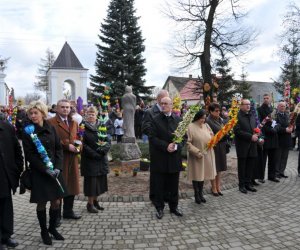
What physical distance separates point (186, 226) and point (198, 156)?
1.37 m

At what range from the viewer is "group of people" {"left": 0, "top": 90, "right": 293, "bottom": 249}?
4230mm

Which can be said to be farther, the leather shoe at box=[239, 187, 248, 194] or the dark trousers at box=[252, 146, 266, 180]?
the dark trousers at box=[252, 146, 266, 180]

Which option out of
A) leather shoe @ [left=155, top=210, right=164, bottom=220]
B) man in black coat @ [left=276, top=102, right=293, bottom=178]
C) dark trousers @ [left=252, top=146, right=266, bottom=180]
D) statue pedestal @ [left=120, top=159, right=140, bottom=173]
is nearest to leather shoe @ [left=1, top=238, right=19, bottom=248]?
leather shoe @ [left=155, top=210, right=164, bottom=220]

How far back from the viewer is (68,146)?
5059 millimetres

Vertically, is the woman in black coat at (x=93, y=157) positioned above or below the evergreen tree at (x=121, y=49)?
below

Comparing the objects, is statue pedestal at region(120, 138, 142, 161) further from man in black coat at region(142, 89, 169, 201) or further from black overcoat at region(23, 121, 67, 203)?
black overcoat at region(23, 121, 67, 203)

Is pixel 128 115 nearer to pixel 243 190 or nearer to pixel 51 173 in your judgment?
pixel 243 190

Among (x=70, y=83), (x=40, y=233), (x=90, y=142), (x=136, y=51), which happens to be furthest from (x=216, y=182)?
(x=70, y=83)

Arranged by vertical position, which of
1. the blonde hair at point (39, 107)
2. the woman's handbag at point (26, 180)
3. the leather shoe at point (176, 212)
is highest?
the blonde hair at point (39, 107)

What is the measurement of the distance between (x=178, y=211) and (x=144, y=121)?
5.51 ft

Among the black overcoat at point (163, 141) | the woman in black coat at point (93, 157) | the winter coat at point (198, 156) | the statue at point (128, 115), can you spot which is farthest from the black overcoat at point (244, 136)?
the statue at point (128, 115)

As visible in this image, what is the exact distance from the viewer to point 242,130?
6.95m

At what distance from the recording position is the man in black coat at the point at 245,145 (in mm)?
6938

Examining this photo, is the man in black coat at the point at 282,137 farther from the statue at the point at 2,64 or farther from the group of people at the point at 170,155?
the statue at the point at 2,64
